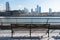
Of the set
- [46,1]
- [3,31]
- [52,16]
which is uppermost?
[46,1]

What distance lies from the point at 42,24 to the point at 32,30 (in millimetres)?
470

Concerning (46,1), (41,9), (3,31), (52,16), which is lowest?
(3,31)

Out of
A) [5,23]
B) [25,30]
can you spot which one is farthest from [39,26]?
[5,23]

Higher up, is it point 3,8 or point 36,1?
point 36,1

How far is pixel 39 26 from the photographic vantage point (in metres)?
3.99

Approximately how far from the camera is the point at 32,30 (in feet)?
12.5

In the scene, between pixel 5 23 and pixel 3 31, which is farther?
pixel 5 23

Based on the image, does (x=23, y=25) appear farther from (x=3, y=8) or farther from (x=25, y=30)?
(x=3, y=8)

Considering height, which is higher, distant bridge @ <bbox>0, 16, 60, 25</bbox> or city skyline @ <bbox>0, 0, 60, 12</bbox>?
city skyline @ <bbox>0, 0, 60, 12</bbox>

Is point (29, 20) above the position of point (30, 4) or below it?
below

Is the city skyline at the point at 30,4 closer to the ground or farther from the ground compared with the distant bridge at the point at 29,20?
farther from the ground

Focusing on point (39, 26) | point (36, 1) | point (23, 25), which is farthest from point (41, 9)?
point (23, 25)

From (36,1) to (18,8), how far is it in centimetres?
72

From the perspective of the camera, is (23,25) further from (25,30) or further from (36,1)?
(36,1)
